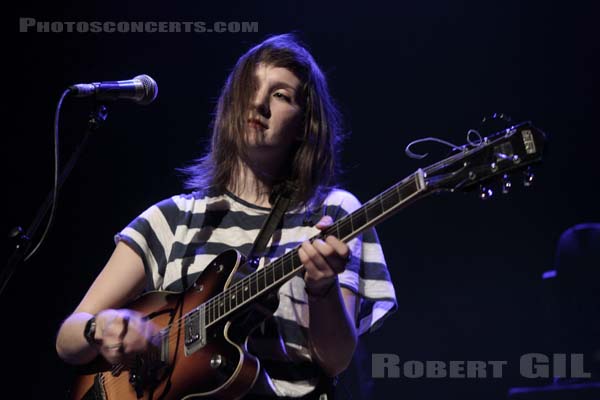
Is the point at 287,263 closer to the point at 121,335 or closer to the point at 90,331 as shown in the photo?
the point at 121,335

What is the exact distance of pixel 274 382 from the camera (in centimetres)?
190

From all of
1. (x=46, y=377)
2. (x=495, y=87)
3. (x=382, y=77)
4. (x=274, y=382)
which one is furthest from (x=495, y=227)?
(x=46, y=377)

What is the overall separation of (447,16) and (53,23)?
2.22m

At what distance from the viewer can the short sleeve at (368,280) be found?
204cm

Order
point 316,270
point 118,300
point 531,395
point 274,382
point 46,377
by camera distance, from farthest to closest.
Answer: point 46,377
point 531,395
point 118,300
point 274,382
point 316,270

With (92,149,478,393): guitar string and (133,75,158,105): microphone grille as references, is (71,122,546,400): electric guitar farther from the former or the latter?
(133,75,158,105): microphone grille

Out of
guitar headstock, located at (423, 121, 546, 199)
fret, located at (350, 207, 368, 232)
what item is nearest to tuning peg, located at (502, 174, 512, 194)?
guitar headstock, located at (423, 121, 546, 199)

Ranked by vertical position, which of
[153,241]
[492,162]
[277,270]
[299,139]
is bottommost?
[277,270]

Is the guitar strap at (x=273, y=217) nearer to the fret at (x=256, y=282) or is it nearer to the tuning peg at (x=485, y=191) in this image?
the fret at (x=256, y=282)

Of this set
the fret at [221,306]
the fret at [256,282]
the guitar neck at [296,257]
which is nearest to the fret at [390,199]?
the guitar neck at [296,257]

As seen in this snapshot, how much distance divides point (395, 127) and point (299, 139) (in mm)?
1707

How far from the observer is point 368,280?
6.79 ft

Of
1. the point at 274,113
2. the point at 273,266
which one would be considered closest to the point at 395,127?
the point at 274,113

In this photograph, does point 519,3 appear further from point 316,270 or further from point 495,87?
point 316,270
